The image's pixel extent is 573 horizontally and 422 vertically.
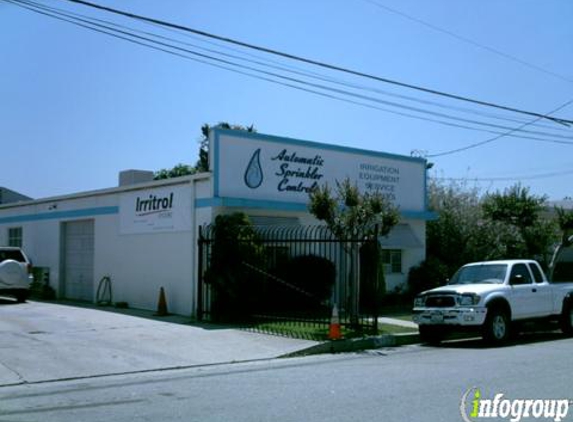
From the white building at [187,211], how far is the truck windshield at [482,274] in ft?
19.4

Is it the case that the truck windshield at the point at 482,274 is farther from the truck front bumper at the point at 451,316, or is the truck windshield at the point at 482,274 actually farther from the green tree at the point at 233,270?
the green tree at the point at 233,270

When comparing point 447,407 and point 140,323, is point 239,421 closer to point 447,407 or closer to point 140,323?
point 447,407

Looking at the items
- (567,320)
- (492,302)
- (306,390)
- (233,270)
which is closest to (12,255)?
(233,270)

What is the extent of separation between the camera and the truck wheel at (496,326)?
590 inches

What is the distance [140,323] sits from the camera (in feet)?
57.3

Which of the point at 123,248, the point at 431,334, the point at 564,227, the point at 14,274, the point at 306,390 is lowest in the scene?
the point at 306,390

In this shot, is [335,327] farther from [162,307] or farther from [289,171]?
[289,171]

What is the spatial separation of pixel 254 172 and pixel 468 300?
7.58 meters

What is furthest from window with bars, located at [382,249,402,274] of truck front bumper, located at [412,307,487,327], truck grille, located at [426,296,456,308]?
truck front bumper, located at [412,307,487,327]

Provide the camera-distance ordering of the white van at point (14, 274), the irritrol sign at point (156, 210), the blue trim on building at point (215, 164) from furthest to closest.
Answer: the white van at point (14, 274), the irritrol sign at point (156, 210), the blue trim on building at point (215, 164)

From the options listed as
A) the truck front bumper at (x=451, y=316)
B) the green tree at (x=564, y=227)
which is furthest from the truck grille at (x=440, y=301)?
the green tree at (x=564, y=227)

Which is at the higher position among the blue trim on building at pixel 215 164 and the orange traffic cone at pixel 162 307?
the blue trim on building at pixel 215 164

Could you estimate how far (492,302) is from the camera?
1509cm

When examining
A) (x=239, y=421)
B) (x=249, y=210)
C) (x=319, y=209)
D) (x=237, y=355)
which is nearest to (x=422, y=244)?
(x=249, y=210)
